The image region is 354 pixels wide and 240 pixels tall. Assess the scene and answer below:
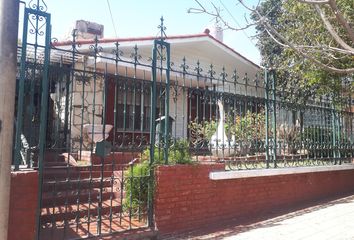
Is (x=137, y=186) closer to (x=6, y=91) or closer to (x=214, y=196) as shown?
(x=214, y=196)

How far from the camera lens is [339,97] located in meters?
11.0

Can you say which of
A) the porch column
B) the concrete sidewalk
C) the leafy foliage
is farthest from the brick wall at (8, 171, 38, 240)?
the concrete sidewalk

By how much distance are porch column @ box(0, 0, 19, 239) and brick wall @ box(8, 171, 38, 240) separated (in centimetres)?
141

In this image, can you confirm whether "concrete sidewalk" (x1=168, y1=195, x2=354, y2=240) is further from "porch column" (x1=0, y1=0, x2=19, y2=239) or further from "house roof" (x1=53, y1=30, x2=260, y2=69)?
"house roof" (x1=53, y1=30, x2=260, y2=69)

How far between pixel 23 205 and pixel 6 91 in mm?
1883

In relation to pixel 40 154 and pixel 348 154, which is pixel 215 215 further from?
pixel 348 154

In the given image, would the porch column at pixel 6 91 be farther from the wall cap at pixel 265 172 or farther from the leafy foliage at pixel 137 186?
the wall cap at pixel 265 172

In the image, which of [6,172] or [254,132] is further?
[254,132]

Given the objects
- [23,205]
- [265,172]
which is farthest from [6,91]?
[265,172]

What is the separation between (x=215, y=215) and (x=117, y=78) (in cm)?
300

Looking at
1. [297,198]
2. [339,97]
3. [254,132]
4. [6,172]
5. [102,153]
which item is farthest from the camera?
[339,97]

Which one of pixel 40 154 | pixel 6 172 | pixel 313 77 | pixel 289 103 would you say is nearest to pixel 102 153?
pixel 40 154

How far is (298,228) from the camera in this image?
6699 millimetres

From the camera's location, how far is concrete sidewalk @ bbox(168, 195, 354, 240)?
6.10m
